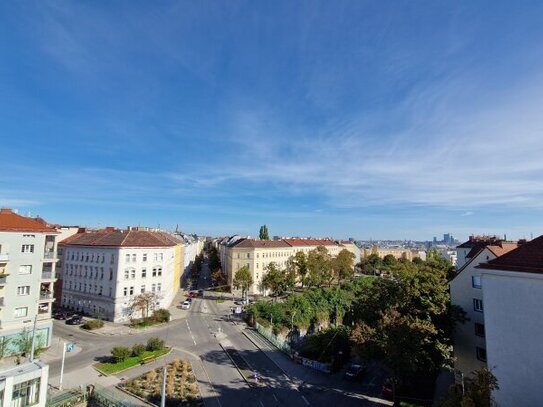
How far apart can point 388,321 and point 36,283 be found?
39612 millimetres

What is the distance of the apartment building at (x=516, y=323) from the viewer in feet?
63.4

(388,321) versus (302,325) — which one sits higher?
(388,321)

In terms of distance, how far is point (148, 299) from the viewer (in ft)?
181

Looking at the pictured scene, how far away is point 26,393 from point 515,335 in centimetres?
3266

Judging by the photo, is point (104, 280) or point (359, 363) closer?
point (359, 363)

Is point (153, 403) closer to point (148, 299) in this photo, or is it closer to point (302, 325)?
point (148, 299)

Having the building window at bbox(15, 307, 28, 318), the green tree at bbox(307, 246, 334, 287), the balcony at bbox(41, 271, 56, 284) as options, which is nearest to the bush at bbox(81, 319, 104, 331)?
the balcony at bbox(41, 271, 56, 284)

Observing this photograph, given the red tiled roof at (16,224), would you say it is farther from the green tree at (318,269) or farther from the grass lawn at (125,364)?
the green tree at (318,269)

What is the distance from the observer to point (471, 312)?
33.6 metres

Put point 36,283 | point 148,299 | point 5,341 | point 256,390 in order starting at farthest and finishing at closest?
point 148,299 → point 36,283 → point 5,341 → point 256,390

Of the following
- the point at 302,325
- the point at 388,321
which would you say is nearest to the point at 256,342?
the point at 302,325

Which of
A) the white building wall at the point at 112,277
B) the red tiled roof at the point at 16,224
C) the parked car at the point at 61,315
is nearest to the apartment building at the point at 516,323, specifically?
the red tiled roof at the point at 16,224

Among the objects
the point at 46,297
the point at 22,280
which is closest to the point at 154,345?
the point at 46,297

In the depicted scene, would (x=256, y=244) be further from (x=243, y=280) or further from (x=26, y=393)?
(x=26, y=393)
